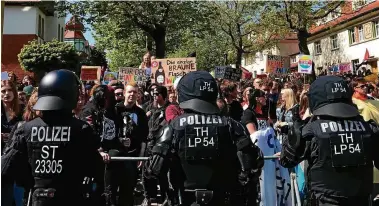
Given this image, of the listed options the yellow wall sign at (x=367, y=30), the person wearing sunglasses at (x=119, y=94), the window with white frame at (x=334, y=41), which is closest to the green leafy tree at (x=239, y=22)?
the window with white frame at (x=334, y=41)

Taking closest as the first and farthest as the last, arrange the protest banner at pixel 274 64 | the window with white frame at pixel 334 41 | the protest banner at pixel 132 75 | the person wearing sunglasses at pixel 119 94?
the person wearing sunglasses at pixel 119 94, the protest banner at pixel 132 75, the protest banner at pixel 274 64, the window with white frame at pixel 334 41

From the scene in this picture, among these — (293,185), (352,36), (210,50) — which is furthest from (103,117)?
(210,50)

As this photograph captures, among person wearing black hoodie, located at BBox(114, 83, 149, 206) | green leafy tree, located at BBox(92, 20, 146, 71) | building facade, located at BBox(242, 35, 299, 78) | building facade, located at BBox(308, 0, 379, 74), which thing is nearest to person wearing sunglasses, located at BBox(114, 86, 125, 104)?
person wearing black hoodie, located at BBox(114, 83, 149, 206)

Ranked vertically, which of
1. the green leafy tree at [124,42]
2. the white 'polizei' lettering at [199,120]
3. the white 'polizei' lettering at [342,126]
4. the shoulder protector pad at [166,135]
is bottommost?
the shoulder protector pad at [166,135]

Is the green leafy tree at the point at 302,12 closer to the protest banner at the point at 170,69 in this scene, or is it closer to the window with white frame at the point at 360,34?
the window with white frame at the point at 360,34

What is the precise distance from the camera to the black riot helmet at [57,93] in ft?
12.0

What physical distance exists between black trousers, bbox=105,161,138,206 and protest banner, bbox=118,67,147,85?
7366mm

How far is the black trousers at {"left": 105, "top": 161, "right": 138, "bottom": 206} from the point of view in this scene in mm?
5863

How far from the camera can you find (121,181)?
5914 millimetres

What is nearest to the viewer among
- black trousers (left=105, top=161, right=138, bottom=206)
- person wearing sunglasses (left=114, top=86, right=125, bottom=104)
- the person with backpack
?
black trousers (left=105, top=161, right=138, bottom=206)

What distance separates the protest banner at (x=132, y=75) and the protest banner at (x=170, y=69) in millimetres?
1081

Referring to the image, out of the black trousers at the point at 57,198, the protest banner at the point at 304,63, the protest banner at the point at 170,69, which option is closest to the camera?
the black trousers at the point at 57,198

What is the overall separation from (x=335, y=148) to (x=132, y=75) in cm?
1005

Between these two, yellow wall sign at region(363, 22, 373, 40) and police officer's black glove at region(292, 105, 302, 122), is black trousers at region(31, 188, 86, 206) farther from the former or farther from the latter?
yellow wall sign at region(363, 22, 373, 40)
